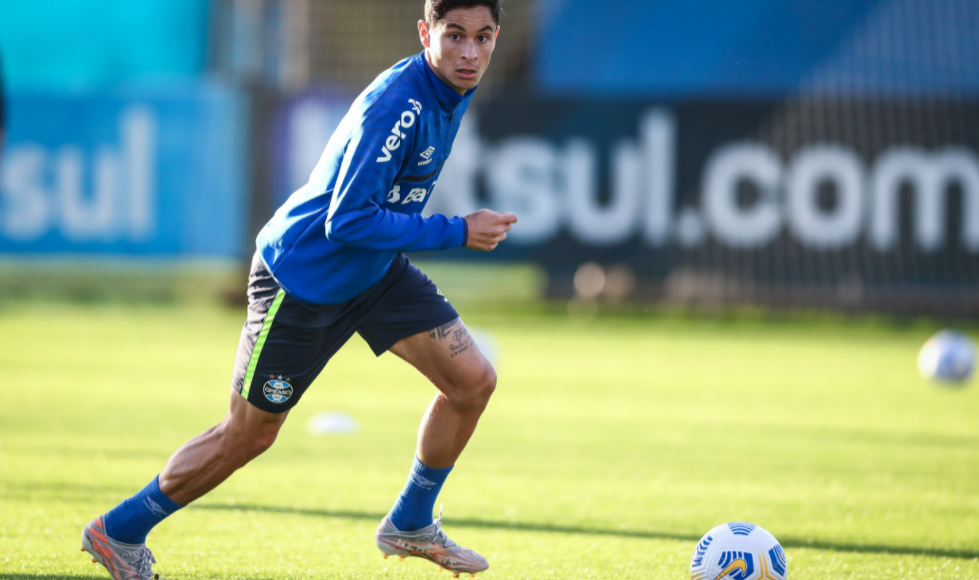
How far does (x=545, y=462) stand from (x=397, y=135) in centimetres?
357

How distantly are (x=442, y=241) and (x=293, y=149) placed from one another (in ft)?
40.9

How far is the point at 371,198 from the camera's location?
A: 13.0 ft

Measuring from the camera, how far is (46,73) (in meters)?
16.9

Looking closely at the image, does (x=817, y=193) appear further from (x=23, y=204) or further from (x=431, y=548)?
(x=431, y=548)

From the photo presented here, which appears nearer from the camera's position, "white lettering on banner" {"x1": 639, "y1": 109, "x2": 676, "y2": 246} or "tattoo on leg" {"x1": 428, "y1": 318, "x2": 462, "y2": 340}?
"tattoo on leg" {"x1": 428, "y1": 318, "x2": 462, "y2": 340}

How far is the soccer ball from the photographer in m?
4.05

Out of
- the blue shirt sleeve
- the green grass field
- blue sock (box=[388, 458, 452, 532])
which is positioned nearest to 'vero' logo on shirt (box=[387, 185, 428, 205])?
the blue shirt sleeve

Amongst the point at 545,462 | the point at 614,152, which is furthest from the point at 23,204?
the point at 545,462

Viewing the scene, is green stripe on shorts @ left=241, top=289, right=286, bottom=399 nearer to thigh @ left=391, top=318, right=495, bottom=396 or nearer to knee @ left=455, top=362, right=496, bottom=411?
thigh @ left=391, top=318, right=495, bottom=396

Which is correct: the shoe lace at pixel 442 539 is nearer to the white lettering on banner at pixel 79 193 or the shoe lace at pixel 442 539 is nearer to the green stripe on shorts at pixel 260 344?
the green stripe on shorts at pixel 260 344

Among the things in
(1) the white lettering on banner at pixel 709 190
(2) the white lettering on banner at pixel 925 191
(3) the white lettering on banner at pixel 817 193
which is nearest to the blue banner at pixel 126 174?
(1) the white lettering on banner at pixel 709 190

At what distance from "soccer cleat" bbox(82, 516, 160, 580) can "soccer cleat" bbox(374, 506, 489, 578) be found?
0.89 meters

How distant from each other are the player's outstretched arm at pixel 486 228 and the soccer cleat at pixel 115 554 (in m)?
1.69

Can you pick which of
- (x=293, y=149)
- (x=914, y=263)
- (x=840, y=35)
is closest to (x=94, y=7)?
(x=293, y=149)
